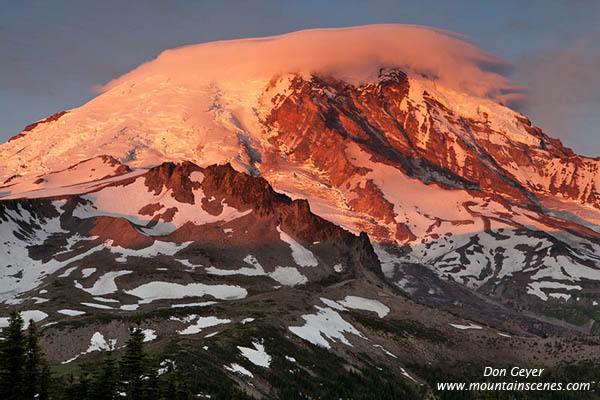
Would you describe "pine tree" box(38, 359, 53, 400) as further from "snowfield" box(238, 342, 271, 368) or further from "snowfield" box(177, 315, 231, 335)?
"snowfield" box(177, 315, 231, 335)

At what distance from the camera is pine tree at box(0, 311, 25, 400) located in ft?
193

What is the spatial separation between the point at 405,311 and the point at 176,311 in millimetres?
68988

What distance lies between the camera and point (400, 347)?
16150cm

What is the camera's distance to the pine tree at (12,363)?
58688mm

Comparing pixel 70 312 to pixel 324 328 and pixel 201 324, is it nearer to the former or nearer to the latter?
pixel 201 324

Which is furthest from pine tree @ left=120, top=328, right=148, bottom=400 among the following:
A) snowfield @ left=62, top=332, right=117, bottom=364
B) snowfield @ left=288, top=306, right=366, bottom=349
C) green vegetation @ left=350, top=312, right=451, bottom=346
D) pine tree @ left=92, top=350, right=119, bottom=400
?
green vegetation @ left=350, top=312, right=451, bottom=346

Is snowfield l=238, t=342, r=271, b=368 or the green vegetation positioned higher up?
snowfield l=238, t=342, r=271, b=368

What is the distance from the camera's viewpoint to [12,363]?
2325 inches

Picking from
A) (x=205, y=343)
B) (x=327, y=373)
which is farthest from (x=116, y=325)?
(x=327, y=373)

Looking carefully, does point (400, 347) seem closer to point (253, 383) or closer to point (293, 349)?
point (293, 349)

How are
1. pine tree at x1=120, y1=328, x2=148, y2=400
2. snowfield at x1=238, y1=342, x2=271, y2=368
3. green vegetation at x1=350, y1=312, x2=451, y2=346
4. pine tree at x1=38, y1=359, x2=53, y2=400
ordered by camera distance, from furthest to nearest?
green vegetation at x1=350, y1=312, x2=451, y2=346 < snowfield at x1=238, y1=342, x2=271, y2=368 < pine tree at x1=120, y1=328, x2=148, y2=400 < pine tree at x1=38, y1=359, x2=53, y2=400

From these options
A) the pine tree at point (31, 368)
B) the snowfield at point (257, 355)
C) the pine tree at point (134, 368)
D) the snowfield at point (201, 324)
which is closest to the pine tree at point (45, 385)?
the pine tree at point (31, 368)

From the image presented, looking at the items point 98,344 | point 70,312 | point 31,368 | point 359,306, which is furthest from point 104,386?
point 359,306

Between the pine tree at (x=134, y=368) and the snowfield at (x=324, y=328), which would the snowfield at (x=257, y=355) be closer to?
the snowfield at (x=324, y=328)
